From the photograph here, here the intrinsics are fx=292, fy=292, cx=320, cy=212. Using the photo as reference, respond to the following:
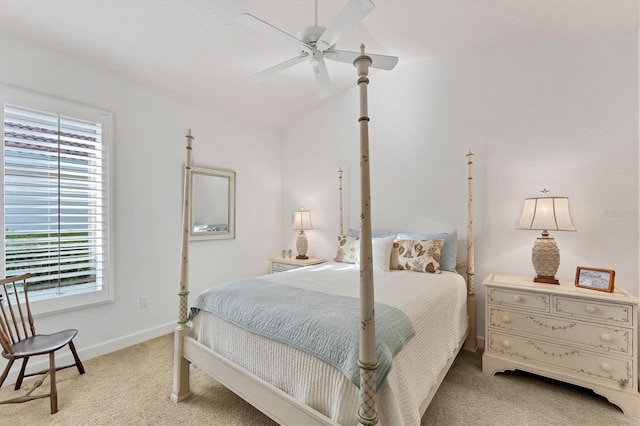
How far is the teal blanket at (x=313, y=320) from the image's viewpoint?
129cm

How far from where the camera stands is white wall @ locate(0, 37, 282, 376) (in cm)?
245

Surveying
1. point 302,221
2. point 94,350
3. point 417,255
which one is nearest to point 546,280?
point 417,255

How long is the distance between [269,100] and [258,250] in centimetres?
204

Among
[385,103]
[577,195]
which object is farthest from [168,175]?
[577,195]

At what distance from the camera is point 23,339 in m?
2.13

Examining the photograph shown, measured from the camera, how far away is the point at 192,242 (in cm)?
338

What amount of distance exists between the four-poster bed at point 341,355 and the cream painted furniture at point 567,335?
0.32 m

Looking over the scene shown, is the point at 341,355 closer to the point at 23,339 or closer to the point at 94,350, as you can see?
the point at 23,339

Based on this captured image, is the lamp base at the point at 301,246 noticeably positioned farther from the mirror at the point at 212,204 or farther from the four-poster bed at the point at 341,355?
the four-poster bed at the point at 341,355

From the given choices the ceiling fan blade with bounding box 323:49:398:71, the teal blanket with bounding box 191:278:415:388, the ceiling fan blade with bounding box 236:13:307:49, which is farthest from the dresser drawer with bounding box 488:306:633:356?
the ceiling fan blade with bounding box 236:13:307:49

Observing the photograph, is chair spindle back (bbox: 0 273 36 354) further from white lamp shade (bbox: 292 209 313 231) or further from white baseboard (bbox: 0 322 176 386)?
white lamp shade (bbox: 292 209 313 231)

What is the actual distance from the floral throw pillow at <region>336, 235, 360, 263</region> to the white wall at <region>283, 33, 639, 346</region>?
46 cm

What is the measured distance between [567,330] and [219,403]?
2.48 meters

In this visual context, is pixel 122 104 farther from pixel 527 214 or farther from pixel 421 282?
pixel 527 214
